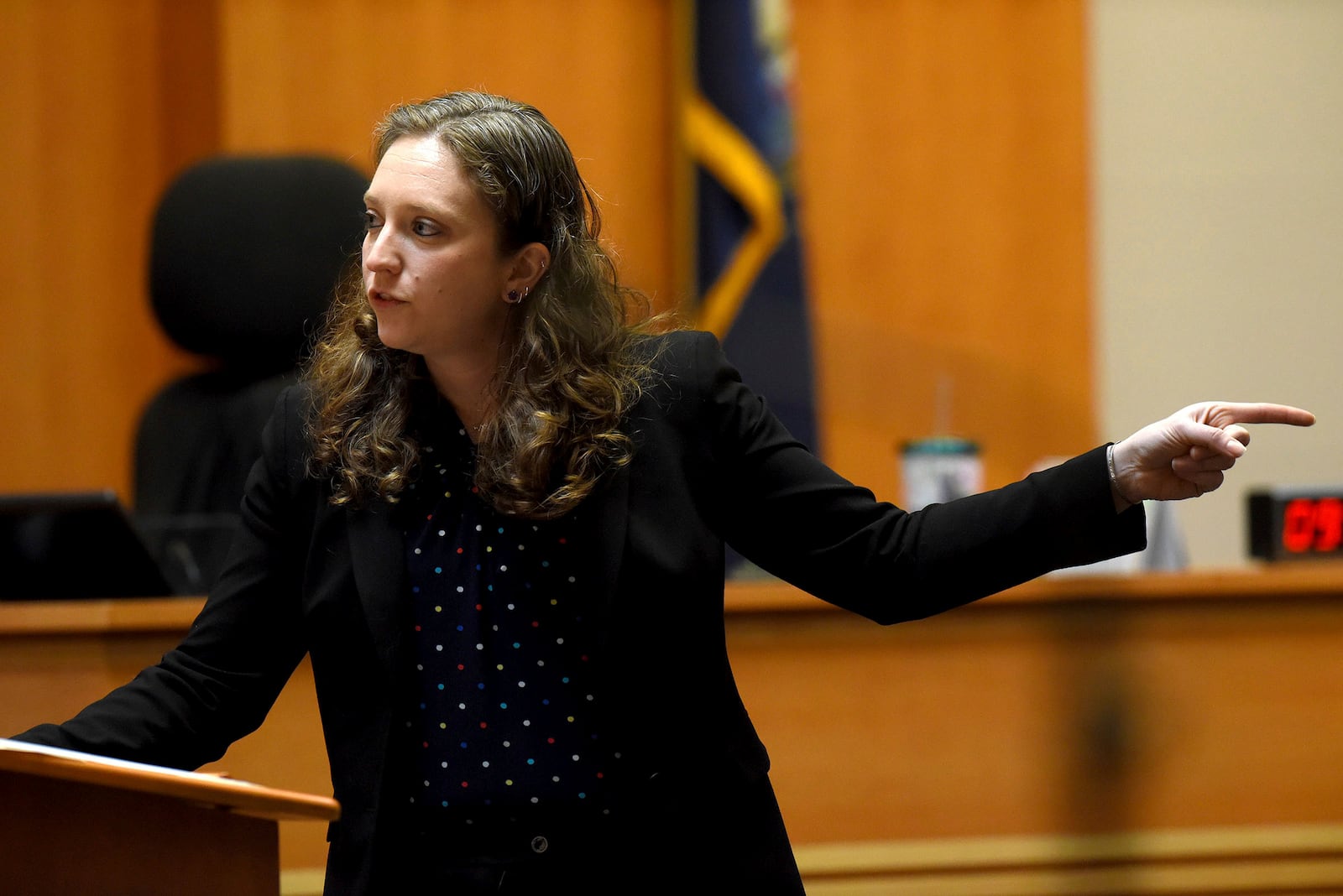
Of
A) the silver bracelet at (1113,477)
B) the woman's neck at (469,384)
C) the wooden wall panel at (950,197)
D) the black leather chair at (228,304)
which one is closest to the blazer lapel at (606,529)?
the woman's neck at (469,384)

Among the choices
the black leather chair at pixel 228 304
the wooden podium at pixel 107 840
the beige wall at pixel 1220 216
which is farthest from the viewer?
the beige wall at pixel 1220 216

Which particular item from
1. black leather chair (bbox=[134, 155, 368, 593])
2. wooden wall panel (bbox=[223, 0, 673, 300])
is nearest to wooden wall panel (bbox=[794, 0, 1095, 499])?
wooden wall panel (bbox=[223, 0, 673, 300])

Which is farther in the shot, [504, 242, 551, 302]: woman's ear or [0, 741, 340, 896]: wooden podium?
[504, 242, 551, 302]: woman's ear

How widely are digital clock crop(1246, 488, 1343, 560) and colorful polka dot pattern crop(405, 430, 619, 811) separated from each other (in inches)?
52.7

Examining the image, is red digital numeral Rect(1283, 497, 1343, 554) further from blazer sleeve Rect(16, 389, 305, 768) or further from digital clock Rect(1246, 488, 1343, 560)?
blazer sleeve Rect(16, 389, 305, 768)

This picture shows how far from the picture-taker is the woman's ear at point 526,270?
125 cm

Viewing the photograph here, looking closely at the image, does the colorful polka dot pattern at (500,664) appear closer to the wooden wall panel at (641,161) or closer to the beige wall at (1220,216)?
the wooden wall panel at (641,161)

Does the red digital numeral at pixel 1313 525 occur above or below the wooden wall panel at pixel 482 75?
below

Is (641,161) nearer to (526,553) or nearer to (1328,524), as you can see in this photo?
(1328,524)

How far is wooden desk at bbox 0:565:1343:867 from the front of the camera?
6.07 feet

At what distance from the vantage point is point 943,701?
1.94m

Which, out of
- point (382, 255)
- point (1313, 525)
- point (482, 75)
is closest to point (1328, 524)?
point (1313, 525)

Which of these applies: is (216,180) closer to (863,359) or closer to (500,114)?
(500,114)

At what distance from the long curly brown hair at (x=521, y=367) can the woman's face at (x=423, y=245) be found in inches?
0.8
